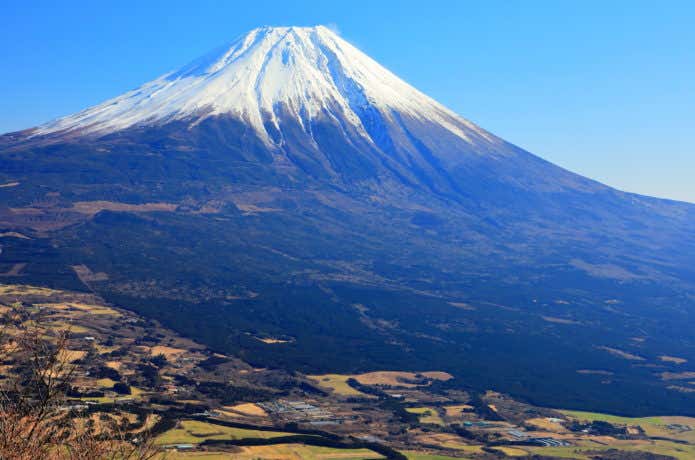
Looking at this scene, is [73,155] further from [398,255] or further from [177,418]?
[177,418]

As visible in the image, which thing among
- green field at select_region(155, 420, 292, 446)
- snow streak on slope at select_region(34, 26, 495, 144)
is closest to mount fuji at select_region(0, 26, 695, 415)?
snow streak on slope at select_region(34, 26, 495, 144)

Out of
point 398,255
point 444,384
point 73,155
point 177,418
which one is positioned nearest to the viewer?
point 177,418

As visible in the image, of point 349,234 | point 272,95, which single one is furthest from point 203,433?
point 272,95

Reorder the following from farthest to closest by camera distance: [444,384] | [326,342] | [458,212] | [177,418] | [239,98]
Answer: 1. [239,98]
2. [458,212]
3. [326,342]
4. [444,384]
5. [177,418]

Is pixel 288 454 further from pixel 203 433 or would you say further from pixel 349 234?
pixel 349 234

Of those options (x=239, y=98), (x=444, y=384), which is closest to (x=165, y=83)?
(x=239, y=98)

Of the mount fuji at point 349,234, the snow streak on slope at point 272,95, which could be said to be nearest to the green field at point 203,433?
the mount fuji at point 349,234
